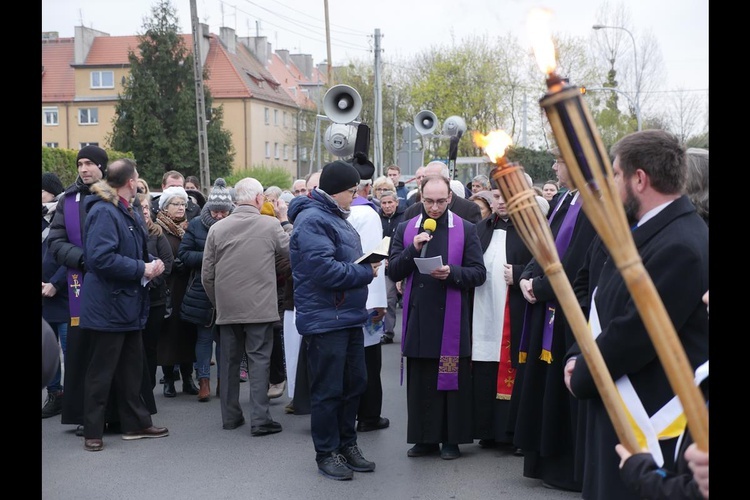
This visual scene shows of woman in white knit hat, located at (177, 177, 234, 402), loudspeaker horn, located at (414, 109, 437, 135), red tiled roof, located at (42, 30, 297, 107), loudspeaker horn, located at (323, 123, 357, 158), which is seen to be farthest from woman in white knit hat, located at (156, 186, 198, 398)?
red tiled roof, located at (42, 30, 297, 107)

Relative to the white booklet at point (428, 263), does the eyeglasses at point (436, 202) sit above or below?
above

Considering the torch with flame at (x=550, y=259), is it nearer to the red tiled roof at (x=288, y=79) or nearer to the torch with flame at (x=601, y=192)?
the torch with flame at (x=601, y=192)

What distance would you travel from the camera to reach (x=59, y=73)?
243 feet

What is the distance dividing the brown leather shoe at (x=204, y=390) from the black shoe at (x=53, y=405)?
50.9 inches

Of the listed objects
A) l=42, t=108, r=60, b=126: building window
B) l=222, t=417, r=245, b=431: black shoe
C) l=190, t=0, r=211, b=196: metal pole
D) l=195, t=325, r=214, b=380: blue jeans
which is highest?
l=42, t=108, r=60, b=126: building window

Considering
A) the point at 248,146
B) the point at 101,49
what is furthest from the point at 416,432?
the point at 101,49

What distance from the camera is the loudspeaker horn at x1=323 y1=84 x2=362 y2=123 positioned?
12242mm

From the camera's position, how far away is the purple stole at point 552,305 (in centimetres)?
536

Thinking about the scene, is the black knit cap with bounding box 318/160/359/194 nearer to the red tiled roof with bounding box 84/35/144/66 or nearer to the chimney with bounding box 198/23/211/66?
the chimney with bounding box 198/23/211/66

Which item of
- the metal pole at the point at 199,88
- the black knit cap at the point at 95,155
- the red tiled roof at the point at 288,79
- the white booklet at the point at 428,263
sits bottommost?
the white booklet at the point at 428,263

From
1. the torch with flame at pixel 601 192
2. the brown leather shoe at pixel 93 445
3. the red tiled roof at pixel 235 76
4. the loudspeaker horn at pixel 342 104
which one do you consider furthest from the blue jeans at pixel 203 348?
the red tiled roof at pixel 235 76

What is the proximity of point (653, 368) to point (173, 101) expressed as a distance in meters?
59.4

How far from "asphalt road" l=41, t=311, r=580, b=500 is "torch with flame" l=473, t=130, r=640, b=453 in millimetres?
3998

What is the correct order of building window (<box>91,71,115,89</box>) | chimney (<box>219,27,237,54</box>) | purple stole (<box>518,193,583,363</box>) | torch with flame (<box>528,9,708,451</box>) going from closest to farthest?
1. torch with flame (<box>528,9,708,451</box>)
2. purple stole (<box>518,193,583,363</box>)
3. building window (<box>91,71,115,89</box>)
4. chimney (<box>219,27,237,54</box>)
